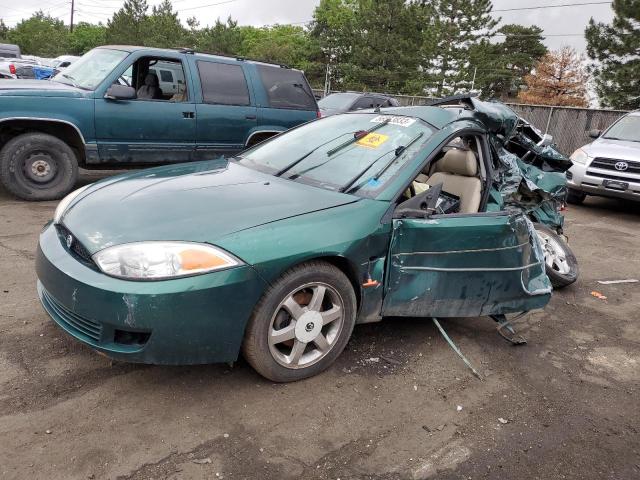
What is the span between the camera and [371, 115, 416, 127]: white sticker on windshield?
3589mm

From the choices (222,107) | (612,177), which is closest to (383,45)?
(612,177)

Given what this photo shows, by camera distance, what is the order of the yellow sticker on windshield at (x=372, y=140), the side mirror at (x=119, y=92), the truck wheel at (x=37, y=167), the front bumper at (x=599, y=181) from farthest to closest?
the front bumper at (x=599, y=181) → the side mirror at (x=119, y=92) → the truck wheel at (x=37, y=167) → the yellow sticker on windshield at (x=372, y=140)

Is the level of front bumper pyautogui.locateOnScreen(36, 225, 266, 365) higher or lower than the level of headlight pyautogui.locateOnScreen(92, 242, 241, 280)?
lower

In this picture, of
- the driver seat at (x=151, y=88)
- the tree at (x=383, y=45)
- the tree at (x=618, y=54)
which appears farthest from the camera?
the tree at (x=383, y=45)

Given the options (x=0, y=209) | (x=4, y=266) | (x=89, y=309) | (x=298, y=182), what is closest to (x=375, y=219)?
(x=298, y=182)

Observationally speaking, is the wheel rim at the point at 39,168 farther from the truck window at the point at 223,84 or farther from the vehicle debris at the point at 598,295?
the vehicle debris at the point at 598,295

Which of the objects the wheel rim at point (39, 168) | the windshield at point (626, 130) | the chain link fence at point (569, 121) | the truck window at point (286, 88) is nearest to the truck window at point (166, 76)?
the truck window at point (286, 88)

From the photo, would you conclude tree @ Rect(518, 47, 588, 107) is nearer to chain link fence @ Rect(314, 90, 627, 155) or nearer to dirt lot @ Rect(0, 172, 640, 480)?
chain link fence @ Rect(314, 90, 627, 155)

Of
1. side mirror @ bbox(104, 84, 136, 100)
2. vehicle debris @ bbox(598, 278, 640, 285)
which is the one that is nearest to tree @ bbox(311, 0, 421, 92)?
side mirror @ bbox(104, 84, 136, 100)

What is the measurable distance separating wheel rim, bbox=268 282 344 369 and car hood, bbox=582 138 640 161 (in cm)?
755

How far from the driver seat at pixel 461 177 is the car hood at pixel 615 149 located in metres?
5.85

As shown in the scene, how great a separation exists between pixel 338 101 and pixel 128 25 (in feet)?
155

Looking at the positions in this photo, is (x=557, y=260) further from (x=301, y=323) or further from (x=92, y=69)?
(x=92, y=69)

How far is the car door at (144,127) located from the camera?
6.31 meters
